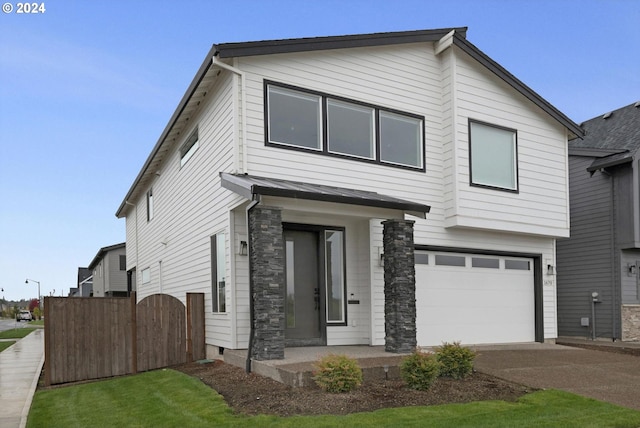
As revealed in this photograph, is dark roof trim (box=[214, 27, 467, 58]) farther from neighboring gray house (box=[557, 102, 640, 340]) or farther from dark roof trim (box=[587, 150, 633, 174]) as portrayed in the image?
neighboring gray house (box=[557, 102, 640, 340])

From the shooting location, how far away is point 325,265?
1105cm

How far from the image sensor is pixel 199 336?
11828 millimetres

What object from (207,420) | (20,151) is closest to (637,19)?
(207,420)

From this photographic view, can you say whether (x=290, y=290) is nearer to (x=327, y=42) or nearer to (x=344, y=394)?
(x=344, y=394)

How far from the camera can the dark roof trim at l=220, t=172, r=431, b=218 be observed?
28.2 ft

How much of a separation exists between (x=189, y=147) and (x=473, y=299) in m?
7.67

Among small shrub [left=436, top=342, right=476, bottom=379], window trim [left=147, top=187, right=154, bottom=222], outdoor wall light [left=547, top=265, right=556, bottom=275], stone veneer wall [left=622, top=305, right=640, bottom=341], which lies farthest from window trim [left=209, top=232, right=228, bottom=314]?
stone veneer wall [left=622, top=305, right=640, bottom=341]

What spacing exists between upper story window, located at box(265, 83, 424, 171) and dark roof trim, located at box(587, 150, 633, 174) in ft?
23.2

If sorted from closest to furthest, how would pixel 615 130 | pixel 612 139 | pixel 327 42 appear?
pixel 327 42
pixel 612 139
pixel 615 130

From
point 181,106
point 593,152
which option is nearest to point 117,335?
point 181,106

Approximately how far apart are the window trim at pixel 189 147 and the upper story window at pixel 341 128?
3.02 metres

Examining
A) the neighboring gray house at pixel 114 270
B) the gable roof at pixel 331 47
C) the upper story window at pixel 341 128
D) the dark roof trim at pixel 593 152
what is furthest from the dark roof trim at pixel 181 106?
the neighboring gray house at pixel 114 270

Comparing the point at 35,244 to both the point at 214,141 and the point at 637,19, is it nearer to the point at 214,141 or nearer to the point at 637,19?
the point at 214,141

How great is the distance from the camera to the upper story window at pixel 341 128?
10578mm
